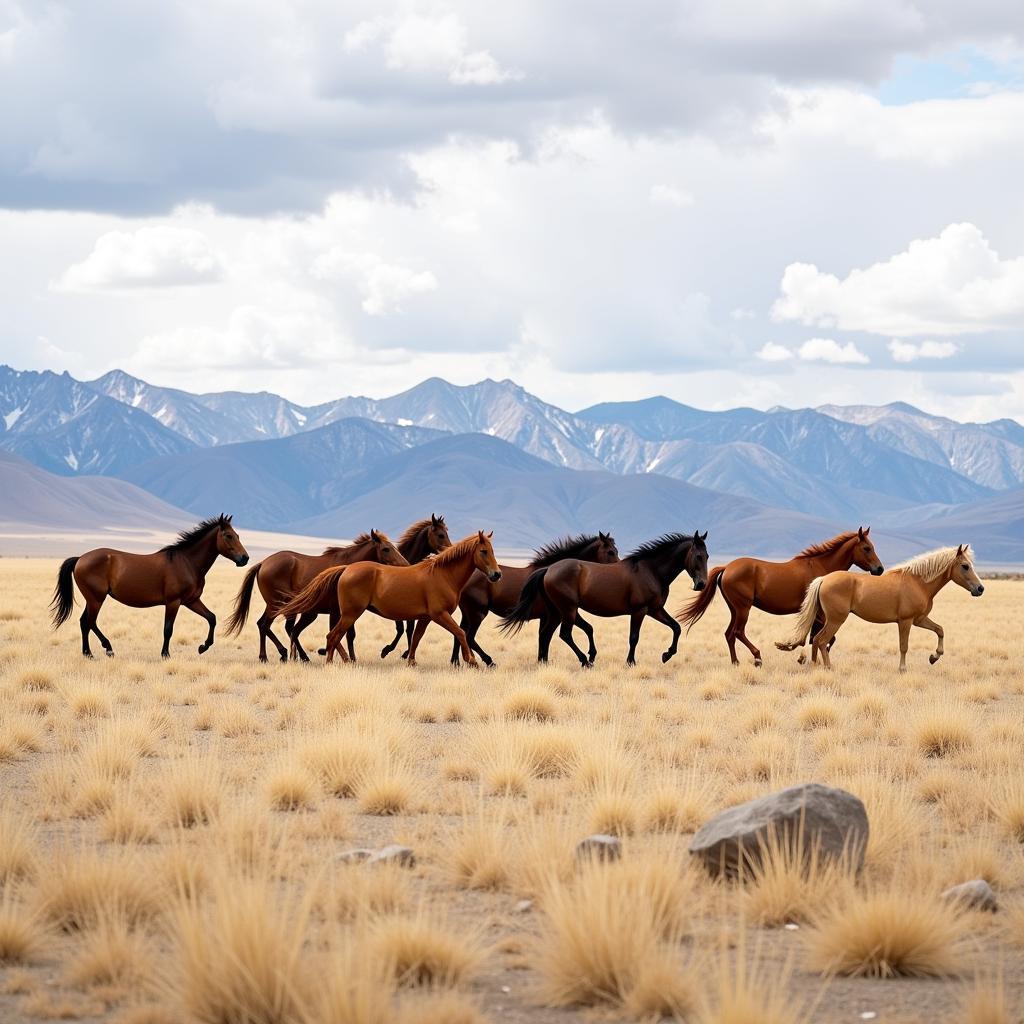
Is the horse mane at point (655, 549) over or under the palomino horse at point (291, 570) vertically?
over

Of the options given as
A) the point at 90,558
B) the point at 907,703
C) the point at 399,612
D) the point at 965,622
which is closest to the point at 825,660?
the point at 907,703

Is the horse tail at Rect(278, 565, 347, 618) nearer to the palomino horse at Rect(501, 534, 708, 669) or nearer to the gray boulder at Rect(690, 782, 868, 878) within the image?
the palomino horse at Rect(501, 534, 708, 669)

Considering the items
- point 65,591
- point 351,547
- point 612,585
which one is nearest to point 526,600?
point 612,585

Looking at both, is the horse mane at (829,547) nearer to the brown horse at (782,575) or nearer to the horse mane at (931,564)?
the brown horse at (782,575)

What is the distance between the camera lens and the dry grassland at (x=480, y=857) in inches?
221

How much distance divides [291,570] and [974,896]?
1515 cm

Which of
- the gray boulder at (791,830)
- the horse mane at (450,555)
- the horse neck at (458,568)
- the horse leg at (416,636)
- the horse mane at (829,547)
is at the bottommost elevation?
the gray boulder at (791,830)

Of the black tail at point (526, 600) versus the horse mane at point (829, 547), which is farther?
the horse mane at point (829, 547)

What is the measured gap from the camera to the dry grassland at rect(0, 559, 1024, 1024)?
5.62m

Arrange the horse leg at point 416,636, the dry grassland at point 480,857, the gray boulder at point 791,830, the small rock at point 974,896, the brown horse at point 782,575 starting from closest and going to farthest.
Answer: the dry grassland at point 480,857
the small rock at point 974,896
the gray boulder at point 791,830
the horse leg at point 416,636
the brown horse at point 782,575

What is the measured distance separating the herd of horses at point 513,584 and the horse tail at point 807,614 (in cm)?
3

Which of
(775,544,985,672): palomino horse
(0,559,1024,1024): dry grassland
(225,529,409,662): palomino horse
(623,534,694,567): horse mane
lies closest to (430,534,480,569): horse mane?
(0,559,1024,1024): dry grassland

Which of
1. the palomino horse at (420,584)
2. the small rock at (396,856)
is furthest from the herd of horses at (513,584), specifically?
the small rock at (396,856)

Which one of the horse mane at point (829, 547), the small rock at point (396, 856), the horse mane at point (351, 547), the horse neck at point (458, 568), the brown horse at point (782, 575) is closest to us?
the small rock at point (396, 856)
